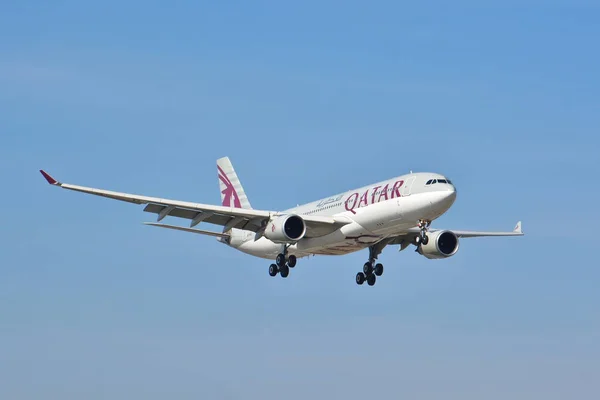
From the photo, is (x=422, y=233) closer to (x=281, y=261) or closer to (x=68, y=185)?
(x=281, y=261)

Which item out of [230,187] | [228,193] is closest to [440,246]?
[230,187]

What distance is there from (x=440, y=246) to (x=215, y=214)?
39.9 ft

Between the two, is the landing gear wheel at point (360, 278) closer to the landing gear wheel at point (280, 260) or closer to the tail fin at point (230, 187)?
the landing gear wheel at point (280, 260)

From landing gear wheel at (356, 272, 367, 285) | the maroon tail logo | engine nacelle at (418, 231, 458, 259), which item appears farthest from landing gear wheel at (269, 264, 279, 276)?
the maroon tail logo

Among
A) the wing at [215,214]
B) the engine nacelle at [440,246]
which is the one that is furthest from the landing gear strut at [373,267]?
the wing at [215,214]

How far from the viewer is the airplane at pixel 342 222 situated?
6400 centimetres

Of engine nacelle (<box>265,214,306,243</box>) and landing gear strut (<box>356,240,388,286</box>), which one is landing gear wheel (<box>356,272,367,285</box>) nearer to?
landing gear strut (<box>356,240,388,286</box>)

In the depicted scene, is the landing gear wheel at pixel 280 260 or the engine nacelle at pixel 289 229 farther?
the landing gear wheel at pixel 280 260

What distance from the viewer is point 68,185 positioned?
6444 cm

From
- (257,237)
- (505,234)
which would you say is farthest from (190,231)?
(505,234)

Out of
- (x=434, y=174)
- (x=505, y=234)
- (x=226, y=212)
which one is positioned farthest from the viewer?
(x=505, y=234)

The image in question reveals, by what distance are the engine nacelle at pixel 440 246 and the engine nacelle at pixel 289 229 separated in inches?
288

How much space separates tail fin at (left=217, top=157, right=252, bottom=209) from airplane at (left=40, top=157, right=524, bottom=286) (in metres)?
6.51

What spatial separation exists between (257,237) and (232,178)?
12984 millimetres
